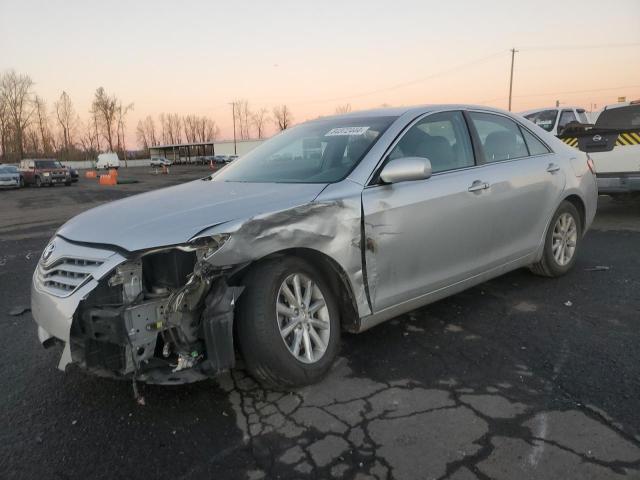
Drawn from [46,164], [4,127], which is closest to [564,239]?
[46,164]

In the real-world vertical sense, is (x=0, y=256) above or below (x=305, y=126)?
below

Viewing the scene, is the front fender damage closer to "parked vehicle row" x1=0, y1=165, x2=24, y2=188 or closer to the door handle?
the door handle

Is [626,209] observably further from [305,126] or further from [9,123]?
[9,123]

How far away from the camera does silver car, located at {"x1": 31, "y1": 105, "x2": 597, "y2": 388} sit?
8.26ft

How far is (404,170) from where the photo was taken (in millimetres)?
3104

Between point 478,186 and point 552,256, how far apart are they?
1544 mm

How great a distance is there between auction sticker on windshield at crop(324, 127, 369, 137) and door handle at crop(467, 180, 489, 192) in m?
0.91

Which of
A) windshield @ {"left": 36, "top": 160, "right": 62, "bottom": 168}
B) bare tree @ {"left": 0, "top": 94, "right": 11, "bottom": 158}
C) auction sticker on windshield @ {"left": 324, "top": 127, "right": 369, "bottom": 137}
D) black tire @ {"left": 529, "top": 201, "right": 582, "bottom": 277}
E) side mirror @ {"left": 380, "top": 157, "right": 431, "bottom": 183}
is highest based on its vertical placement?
bare tree @ {"left": 0, "top": 94, "right": 11, "bottom": 158}

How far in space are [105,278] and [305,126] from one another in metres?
2.47

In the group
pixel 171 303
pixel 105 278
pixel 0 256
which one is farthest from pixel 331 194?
pixel 0 256

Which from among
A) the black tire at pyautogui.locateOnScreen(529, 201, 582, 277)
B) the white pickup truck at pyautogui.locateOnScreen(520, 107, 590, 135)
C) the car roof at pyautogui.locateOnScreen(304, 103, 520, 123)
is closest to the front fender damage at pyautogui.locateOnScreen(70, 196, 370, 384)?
the car roof at pyautogui.locateOnScreen(304, 103, 520, 123)

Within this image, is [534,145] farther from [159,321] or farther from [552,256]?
[159,321]

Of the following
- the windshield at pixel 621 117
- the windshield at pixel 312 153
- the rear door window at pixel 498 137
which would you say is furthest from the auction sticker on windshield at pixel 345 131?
the windshield at pixel 621 117

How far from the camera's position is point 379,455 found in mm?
2314
